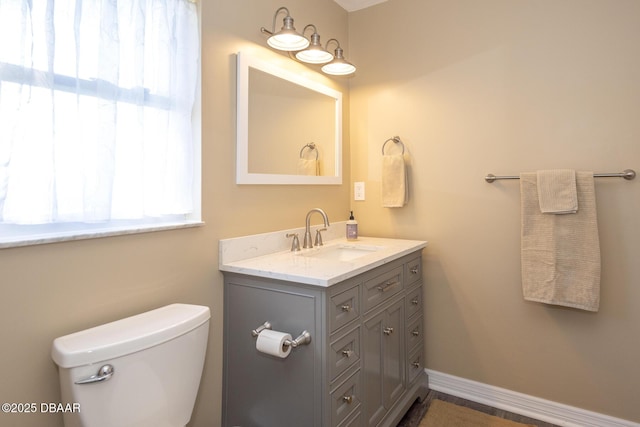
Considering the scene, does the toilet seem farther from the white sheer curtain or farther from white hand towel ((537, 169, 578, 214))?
white hand towel ((537, 169, 578, 214))

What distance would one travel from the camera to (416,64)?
226 centimetres

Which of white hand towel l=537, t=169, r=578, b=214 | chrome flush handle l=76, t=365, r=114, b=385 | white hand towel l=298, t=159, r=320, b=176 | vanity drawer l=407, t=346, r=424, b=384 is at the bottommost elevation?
vanity drawer l=407, t=346, r=424, b=384

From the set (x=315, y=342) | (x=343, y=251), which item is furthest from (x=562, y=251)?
(x=315, y=342)

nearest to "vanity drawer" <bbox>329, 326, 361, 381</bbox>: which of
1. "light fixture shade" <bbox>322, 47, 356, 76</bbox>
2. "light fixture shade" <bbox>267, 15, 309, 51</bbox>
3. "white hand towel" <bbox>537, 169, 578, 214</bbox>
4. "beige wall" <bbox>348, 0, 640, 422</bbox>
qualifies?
"beige wall" <bbox>348, 0, 640, 422</bbox>

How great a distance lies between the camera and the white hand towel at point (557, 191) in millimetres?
1728

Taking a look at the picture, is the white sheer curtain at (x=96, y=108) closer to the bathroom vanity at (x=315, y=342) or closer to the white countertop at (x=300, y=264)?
the white countertop at (x=300, y=264)

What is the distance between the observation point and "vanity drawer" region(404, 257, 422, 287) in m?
1.98

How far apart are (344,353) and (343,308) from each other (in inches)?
7.1

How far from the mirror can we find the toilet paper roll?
70 cm

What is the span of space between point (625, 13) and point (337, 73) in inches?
55.9

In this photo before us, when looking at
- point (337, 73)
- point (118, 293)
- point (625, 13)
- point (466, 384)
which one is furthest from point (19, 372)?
point (625, 13)

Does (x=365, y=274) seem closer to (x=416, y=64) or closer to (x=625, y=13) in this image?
(x=416, y=64)

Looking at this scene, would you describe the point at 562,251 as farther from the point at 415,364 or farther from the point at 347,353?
the point at 347,353

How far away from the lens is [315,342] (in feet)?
4.32
